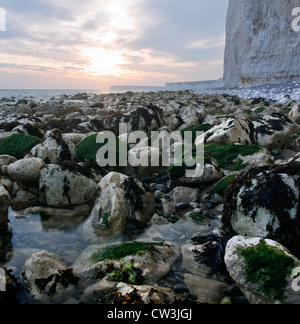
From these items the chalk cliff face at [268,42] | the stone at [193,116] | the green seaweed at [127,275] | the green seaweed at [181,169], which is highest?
the chalk cliff face at [268,42]

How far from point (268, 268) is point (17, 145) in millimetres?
6019

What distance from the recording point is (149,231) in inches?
150

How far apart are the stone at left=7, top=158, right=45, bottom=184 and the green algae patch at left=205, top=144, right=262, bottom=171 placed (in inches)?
144

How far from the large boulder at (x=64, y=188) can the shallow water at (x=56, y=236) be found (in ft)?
1.39

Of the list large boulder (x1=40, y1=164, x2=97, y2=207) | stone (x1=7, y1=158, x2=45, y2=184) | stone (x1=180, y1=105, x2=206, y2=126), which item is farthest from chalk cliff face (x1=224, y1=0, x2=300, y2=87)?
stone (x1=7, y1=158, x2=45, y2=184)

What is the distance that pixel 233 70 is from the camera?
43.7 meters

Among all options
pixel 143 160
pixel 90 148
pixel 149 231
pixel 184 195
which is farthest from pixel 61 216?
pixel 90 148

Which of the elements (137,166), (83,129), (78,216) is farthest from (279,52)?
(78,216)

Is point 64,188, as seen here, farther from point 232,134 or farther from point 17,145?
point 232,134

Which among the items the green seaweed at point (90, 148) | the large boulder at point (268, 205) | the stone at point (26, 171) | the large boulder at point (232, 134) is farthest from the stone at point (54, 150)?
the large boulder at point (268, 205)

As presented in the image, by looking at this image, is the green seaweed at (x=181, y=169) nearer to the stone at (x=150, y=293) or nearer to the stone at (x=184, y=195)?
the stone at (x=184, y=195)

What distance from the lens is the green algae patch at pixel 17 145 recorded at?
20.8ft

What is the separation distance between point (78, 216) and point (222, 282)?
2385 mm

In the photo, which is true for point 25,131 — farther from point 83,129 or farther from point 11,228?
Result: point 11,228
